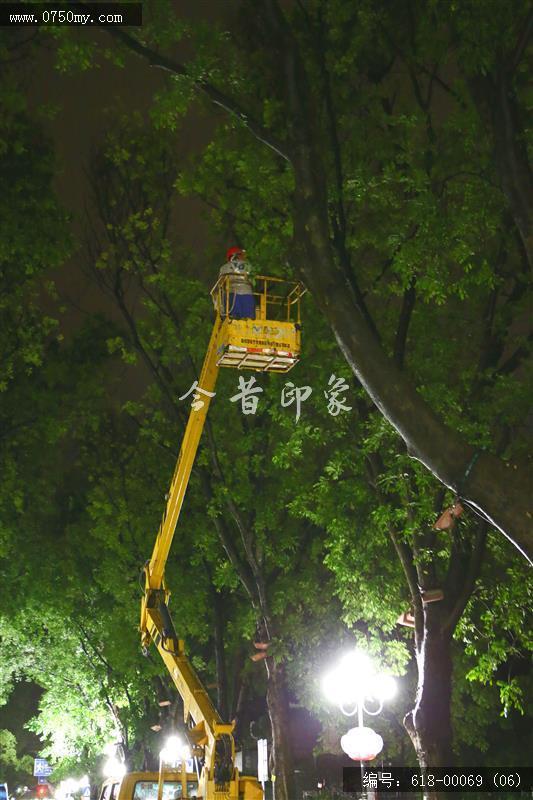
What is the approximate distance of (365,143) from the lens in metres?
13.6

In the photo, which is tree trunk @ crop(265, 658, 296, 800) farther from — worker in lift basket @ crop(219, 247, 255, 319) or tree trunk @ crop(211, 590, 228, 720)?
worker in lift basket @ crop(219, 247, 255, 319)

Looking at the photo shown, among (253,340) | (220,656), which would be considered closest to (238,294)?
(253,340)

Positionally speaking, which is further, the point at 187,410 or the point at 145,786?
the point at 187,410

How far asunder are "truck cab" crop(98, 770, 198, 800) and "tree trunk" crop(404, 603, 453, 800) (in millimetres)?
3960

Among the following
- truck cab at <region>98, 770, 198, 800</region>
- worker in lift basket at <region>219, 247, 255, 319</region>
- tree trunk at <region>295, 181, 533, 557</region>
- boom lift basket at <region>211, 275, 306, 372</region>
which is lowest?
truck cab at <region>98, 770, 198, 800</region>

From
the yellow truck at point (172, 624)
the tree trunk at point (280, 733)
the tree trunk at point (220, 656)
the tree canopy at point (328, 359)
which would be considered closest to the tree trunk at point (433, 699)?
the tree canopy at point (328, 359)

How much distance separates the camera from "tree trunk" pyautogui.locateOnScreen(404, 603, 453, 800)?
14.2m

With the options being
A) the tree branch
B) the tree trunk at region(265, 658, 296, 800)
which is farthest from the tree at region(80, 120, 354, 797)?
the tree branch

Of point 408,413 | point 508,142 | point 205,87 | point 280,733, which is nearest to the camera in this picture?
point 408,413

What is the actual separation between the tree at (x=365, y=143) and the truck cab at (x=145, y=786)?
7759mm

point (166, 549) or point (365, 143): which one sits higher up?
point (365, 143)

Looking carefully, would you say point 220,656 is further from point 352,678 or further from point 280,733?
point 352,678

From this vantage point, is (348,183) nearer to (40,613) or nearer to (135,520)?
(135,520)

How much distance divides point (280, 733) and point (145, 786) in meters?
5.94
